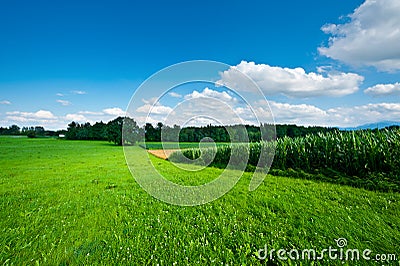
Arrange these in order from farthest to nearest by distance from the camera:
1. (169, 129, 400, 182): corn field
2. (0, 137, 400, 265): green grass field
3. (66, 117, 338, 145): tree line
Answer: (66, 117, 338, 145): tree line, (169, 129, 400, 182): corn field, (0, 137, 400, 265): green grass field

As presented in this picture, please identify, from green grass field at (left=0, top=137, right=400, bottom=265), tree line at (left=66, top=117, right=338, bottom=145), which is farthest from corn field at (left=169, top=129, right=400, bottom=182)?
green grass field at (left=0, top=137, right=400, bottom=265)

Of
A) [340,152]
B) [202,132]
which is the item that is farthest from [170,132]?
[340,152]

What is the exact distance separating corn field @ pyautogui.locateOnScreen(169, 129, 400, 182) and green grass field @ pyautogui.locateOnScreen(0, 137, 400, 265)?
8.73 feet

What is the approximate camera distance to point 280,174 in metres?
11.4

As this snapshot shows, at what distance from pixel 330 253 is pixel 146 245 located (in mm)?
3388

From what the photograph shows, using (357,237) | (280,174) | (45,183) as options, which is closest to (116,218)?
(357,237)

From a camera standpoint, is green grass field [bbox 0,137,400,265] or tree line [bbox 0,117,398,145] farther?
tree line [bbox 0,117,398,145]

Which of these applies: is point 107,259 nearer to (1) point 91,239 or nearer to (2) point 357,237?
(1) point 91,239

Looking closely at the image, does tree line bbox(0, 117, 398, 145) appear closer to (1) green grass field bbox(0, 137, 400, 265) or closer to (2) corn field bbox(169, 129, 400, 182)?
(2) corn field bbox(169, 129, 400, 182)

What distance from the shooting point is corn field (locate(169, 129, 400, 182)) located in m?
Answer: 8.87

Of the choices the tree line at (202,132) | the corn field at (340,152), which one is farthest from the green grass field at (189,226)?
the tree line at (202,132)

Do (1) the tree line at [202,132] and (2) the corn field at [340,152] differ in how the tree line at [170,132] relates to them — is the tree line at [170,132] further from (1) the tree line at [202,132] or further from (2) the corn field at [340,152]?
(2) the corn field at [340,152]

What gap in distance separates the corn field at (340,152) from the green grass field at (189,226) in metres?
2.66

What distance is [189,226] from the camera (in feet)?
15.9
